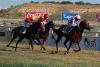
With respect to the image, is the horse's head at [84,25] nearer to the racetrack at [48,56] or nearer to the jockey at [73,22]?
the jockey at [73,22]

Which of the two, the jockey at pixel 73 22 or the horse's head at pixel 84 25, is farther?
the jockey at pixel 73 22

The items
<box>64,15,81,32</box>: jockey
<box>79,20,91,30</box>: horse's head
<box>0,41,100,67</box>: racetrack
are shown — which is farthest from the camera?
<box>64,15,81,32</box>: jockey

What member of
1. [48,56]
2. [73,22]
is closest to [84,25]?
[73,22]

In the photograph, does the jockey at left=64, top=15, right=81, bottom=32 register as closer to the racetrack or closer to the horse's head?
the horse's head

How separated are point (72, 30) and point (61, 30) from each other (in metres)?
1.45

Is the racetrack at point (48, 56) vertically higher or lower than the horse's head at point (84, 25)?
lower

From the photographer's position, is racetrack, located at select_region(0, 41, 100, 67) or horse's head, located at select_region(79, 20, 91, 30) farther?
horse's head, located at select_region(79, 20, 91, 30)

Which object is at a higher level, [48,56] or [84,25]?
[84,25]

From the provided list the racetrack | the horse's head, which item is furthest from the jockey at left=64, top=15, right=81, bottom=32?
the racetrack

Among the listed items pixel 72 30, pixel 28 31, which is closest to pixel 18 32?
pixel 28 31

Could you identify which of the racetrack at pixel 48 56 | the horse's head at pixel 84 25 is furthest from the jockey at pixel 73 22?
the racetrack at pixel 48 56

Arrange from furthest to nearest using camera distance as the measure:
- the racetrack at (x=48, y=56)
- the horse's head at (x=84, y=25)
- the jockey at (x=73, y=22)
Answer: the jockey at (x=73, y=22)
the horse's head at (x=84, y=25)
the racetrack at (x=48, y=56)

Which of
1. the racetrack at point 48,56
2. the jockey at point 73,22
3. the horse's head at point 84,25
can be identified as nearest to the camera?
the racetrack at point 48,56

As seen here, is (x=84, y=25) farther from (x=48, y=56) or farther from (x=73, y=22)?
(x=48, y=56)
